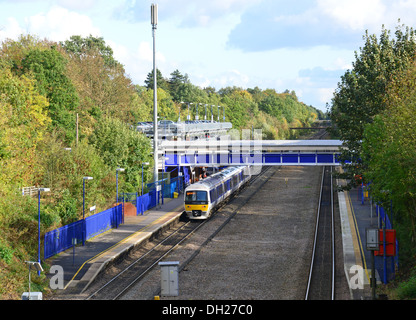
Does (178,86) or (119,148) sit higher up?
(178,86)

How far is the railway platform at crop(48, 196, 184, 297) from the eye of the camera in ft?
80.0

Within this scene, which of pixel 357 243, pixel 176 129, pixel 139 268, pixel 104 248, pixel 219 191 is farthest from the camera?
pixel 176 129

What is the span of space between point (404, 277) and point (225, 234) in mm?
15871

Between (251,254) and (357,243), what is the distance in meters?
6.13

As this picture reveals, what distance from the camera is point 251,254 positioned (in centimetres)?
2961

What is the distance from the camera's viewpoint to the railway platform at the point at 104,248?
24375 millimetres

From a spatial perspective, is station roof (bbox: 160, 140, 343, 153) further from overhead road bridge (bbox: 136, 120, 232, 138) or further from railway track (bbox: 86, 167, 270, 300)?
railway track (bbox: 86, 167, 270, 300)

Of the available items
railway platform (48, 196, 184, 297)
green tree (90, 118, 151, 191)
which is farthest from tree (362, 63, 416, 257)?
green tree (90, 118, 151, 191)

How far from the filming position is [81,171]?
118 feet

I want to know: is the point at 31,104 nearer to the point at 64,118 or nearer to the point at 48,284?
the point at 64,118

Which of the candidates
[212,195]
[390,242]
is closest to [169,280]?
[390,242]

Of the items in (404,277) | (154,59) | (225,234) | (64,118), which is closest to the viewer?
(404,277)

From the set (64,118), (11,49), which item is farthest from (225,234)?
(11,49)

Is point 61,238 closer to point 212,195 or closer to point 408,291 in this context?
point 212,195
